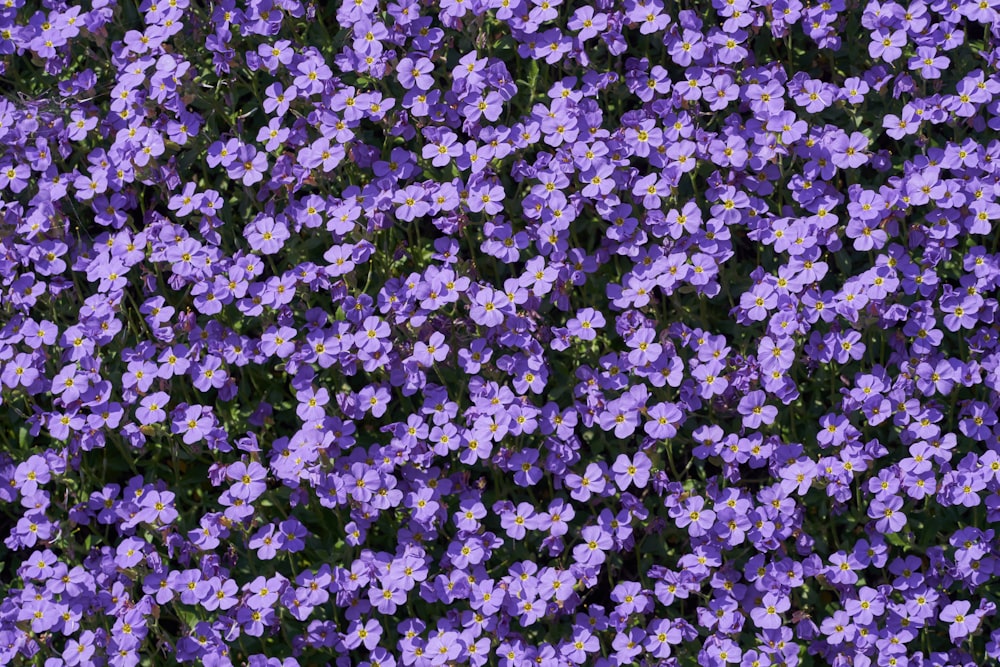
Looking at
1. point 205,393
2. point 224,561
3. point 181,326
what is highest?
point 181,326

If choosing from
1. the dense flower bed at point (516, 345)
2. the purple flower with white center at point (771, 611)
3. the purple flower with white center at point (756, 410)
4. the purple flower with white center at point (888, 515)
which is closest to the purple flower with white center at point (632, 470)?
the dense flower bed at point (516, 345)

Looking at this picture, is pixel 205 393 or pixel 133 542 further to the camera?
pixel 205 393

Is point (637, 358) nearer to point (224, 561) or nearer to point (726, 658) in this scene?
point (726, 658)

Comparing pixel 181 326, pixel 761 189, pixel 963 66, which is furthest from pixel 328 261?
pixel 963 66

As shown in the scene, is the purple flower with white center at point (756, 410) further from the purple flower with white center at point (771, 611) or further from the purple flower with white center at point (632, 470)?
the purple flower with white center at point (771, 611)

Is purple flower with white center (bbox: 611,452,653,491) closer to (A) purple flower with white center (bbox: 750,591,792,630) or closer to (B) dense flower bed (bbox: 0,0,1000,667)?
(B) dense flower bed (bbox: 0,0,1000,667)

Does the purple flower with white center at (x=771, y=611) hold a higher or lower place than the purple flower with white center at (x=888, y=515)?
lower

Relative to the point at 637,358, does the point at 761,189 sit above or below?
above

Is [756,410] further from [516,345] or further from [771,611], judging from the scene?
[516,345]

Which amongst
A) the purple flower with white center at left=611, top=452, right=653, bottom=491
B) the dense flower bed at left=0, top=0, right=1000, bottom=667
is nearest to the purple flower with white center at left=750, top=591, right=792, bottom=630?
the dense flower bed at left=0, top=0, right=1000, bottom=667
